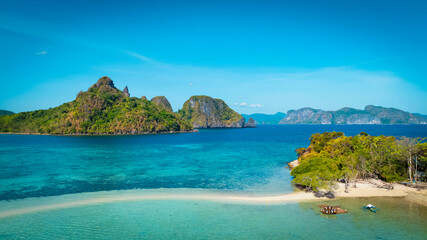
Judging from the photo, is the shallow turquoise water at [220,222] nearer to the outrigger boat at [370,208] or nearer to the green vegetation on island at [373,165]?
the outrigger boat at [370,208]

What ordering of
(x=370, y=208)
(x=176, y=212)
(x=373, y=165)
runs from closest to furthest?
(x=370, y=208)
(x=176, y=212)
(x=373, y=165)

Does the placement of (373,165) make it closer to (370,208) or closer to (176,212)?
(370,208)

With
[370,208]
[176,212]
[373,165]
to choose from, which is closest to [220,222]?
[176,212]

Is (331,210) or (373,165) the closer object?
(331,210)

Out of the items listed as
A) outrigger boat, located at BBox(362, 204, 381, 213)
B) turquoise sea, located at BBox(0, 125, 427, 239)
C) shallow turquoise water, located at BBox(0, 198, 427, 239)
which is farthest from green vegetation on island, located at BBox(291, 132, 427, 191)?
outrigger boat, located at BBox(362, 204, 381, 213)

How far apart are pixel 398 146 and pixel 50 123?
745 feet

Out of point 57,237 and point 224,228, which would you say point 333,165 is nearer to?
point 224,228

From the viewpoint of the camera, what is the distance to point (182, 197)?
112 ft

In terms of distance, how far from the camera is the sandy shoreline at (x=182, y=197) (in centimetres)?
3017

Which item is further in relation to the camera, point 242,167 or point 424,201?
point 242,167

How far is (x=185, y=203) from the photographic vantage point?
31.5m

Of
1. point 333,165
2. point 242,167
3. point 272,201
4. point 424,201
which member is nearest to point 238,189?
point 272,201

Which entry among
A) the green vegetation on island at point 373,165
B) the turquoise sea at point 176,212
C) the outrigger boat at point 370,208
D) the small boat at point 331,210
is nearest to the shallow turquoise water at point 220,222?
the turquoise sea at point 176,212

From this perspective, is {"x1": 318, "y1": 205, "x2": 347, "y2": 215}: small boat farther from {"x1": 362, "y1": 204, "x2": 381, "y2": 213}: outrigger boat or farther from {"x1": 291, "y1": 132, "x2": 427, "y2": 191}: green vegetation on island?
{"x1": 291, "y1": 132, "x2": 427, "y2": 191}: green vegetation on island
